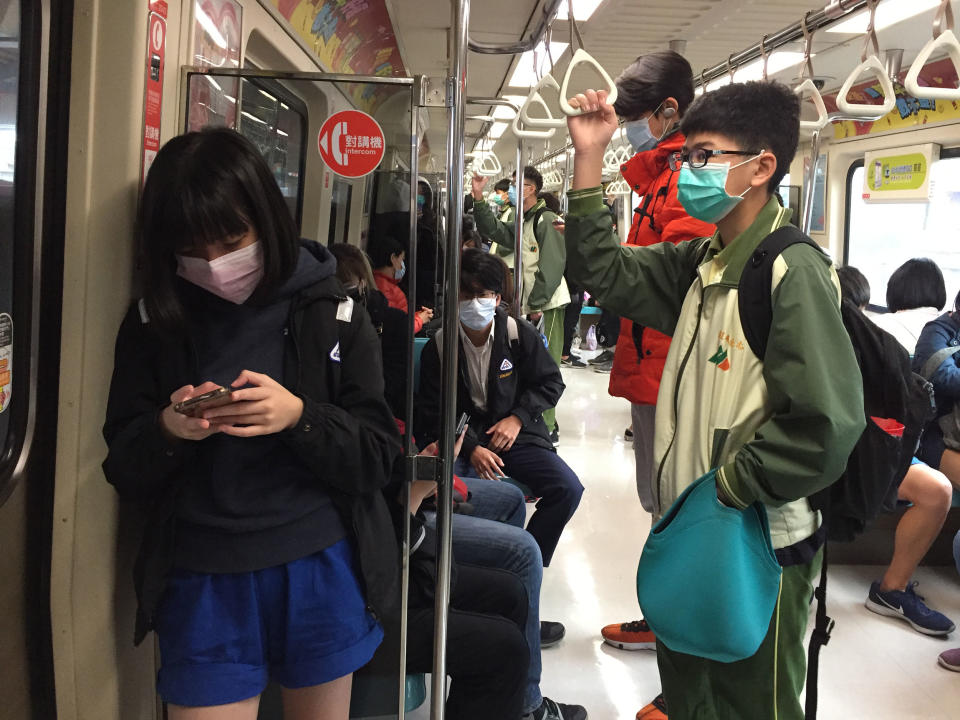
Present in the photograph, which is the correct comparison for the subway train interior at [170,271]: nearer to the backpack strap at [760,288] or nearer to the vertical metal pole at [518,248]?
the backpack strap at [760,288]

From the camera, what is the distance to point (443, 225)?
5.33ft

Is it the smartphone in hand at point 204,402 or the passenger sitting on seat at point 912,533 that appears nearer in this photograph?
the smartphone in hand at point 204,402

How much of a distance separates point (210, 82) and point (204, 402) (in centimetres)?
82

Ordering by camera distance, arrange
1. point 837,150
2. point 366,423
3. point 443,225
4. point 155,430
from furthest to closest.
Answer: point 837,150
point 443,225
point 366,423
point 155,430

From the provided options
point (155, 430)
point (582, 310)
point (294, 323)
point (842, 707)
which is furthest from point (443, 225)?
point (582, 310)

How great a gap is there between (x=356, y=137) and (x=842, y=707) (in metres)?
2.47

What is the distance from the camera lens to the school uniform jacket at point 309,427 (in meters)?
1.36

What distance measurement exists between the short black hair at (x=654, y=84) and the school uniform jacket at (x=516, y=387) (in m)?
1.05

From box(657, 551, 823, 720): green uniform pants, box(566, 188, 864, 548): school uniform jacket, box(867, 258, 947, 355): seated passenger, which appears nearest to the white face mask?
box(566, 188, 864, 548): school uniform jacket

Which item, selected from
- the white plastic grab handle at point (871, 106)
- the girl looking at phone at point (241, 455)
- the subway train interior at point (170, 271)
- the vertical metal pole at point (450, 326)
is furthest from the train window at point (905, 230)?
the girl looking at phone at point (241, 455)

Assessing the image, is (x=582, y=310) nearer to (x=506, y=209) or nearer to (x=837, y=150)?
(x=506, y=209)

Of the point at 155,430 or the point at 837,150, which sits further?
the point at 837,150

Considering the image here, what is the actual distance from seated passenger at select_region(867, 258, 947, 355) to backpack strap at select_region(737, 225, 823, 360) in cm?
279

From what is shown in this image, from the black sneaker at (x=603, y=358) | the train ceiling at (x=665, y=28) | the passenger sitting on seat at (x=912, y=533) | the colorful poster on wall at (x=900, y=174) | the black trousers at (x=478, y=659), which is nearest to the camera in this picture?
the black trousers at (x=478, y=659)
